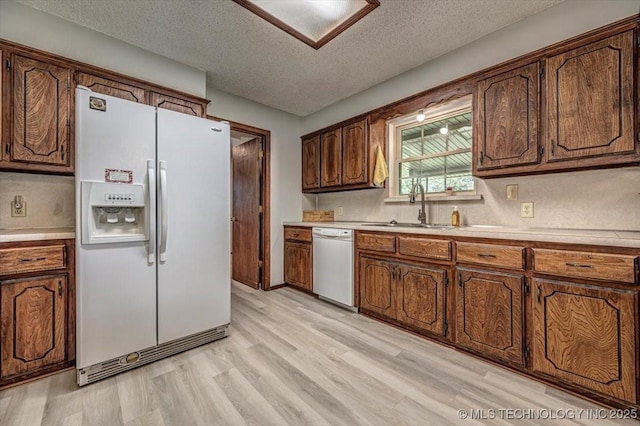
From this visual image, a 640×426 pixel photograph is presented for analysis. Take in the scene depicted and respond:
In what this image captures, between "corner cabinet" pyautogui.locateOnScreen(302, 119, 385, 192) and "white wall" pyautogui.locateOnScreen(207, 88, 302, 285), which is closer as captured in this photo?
"corner cabinet" pyautogui.locateOnScreen(302, 119, 385, 192)

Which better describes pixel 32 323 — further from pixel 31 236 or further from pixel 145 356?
pixel 145 356

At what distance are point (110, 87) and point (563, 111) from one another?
3.40m

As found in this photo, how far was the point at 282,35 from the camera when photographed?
223 centimetres

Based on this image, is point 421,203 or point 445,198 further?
point 421,203

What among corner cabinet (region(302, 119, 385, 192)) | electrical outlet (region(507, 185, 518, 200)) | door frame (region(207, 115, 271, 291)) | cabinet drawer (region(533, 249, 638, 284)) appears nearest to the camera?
cabinet drawer (region(533, 249, 638, 284))

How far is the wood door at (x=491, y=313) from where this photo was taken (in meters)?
1.75

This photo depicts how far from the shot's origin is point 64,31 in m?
2.06

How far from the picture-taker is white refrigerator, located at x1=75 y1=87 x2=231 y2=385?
167 cm

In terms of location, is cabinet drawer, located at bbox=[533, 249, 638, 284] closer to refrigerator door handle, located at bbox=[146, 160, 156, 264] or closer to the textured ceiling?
the textured ceiling

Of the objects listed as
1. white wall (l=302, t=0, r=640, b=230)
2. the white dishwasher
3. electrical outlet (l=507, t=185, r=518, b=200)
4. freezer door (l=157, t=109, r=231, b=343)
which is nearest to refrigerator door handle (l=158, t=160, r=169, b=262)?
freezer door (l=157, t=109, r=231, b=343)

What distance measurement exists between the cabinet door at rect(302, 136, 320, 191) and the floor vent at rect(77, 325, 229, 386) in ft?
7.27

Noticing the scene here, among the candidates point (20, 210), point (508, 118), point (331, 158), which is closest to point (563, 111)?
point (508, 118)

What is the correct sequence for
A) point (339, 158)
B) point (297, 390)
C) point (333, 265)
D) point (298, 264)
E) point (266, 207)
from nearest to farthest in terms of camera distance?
point (297, 390)
point (333, 265)
point (339, 158)
point (298, 264)
point (266, 207)

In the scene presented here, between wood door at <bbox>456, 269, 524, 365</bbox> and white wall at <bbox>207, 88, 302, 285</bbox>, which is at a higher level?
white wall at <bbox>207, 88, 302, 285</bbox>
